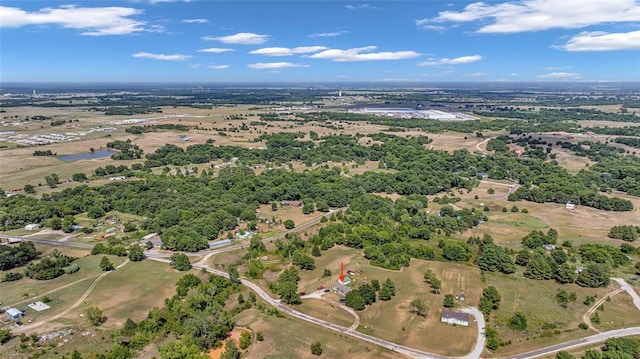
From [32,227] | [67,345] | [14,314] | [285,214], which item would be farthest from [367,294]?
[32,227]

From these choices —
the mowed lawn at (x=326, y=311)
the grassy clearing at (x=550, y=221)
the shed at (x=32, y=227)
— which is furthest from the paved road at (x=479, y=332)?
the shed at (x=32, y=227)

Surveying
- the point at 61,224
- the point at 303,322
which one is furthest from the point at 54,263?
the point at 303,322

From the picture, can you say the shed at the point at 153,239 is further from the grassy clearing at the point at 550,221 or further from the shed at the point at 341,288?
the grassy clearing at the point at 550,221

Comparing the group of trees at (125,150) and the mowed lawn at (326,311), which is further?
the group of trees at (125,150)

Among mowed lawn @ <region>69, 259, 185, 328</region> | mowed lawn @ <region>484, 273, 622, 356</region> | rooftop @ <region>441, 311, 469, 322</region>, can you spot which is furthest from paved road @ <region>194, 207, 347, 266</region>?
rooftop @ <region>441, 311, 469, 322</region>

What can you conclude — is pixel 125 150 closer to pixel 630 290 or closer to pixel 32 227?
pixel 32 227

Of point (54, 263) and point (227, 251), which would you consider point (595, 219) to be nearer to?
point (227, 251)
